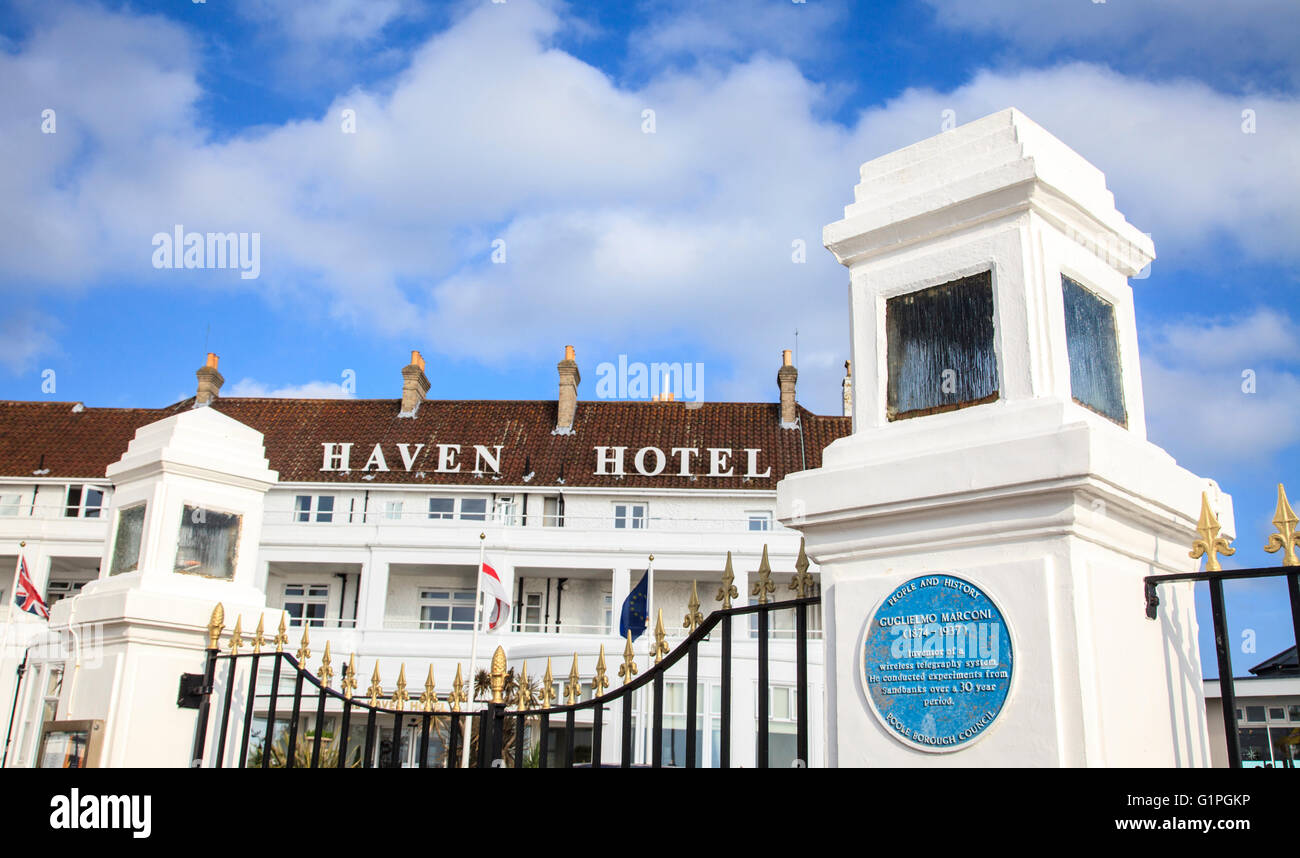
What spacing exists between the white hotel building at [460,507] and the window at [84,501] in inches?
2.1

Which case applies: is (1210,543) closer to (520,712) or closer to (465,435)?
(520,712)

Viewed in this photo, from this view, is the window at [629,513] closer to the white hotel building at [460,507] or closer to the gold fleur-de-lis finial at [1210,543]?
the white hotel building at [460,507]

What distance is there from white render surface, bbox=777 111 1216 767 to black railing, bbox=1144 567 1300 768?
0.24m

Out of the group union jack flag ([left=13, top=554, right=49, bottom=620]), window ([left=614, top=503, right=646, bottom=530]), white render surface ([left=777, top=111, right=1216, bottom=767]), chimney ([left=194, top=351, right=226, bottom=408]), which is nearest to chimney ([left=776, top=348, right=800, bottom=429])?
window ([left=614, top=503, right=646, bottom=530])

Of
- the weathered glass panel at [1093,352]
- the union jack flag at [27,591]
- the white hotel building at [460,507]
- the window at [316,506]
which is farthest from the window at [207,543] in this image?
the window at [316,506]

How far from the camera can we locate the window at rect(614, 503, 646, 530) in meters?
37.1

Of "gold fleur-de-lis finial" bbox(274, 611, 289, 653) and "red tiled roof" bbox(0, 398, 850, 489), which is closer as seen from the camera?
"gold fleur-de-lis finial" bbox(274, 611, 289, 653)

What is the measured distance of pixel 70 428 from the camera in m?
41.5

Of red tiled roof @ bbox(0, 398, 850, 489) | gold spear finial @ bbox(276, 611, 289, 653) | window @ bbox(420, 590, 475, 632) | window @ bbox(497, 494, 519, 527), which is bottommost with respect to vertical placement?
gold spear finial @ bbox(276, 611, 289, 653)

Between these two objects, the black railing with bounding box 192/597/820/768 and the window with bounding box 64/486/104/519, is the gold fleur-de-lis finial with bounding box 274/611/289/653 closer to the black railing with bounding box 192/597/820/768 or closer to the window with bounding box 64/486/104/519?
the black railing with bounding box 192/597/820/768

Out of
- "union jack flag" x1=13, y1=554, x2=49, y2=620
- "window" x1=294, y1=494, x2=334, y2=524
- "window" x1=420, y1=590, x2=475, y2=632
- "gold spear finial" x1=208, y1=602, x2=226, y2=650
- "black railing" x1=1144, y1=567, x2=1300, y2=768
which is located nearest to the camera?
"black railing" x1=1144, y1=567, x2=1300, y2=768

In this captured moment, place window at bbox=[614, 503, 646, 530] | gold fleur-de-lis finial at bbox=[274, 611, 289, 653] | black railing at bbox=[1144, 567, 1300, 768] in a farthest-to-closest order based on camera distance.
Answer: window at bbox=[614, 503, 646, 530]
gold fleur-de-lis finial at bbox=[274, 611, 289, 653]
black railing at bbox=[1144, 567, 1300, 768]
